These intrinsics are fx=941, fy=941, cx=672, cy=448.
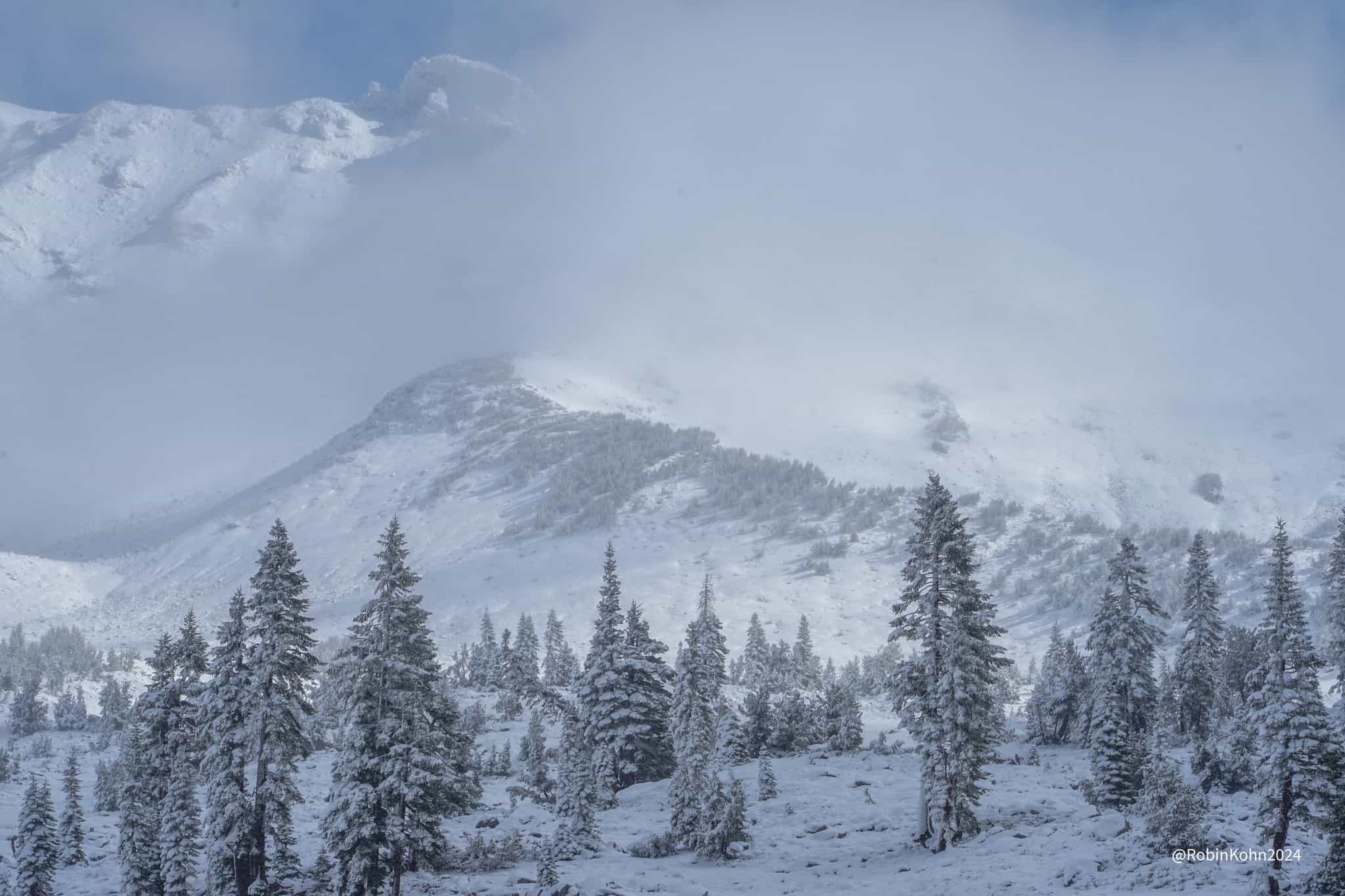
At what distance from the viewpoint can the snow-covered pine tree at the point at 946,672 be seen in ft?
120

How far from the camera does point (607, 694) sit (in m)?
60.1

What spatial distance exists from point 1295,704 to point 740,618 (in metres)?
143

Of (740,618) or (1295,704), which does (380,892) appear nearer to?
(1295,704)

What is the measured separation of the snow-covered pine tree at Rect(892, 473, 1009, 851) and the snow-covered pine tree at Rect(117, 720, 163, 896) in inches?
1285

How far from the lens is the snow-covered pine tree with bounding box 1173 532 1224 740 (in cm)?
6078

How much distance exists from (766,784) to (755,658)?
6926 cm

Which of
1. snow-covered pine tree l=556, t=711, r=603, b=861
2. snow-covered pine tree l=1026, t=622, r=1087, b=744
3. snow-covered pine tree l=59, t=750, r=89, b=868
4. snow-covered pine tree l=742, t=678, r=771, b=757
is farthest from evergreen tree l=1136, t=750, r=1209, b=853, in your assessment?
snow-covered pine tree l=59, t=750, r=89, b=868

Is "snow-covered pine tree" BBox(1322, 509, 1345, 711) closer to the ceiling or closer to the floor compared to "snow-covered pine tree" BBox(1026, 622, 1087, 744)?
closer to the ceiling

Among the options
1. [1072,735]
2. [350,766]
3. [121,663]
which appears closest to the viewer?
[350,766]

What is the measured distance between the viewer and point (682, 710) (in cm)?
4925

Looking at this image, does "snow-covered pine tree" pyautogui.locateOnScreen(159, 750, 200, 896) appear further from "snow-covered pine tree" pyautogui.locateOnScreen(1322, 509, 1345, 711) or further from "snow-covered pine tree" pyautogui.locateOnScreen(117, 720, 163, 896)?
"snow-covered pine tree" pyautogui.locateOnScreen(1322, 509, 1345, 711)

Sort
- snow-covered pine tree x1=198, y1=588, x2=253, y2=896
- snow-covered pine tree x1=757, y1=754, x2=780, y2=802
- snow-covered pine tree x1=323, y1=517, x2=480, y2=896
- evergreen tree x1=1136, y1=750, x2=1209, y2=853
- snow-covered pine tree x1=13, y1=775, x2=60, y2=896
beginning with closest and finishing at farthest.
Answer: evergreen tree x1=1136, y1=750, x2=1209, y2=853
snow-covered pine tree x1=323, y1=517, x2=480, y2=896
snow-covered pine tree x1=198, y1=588, x2=253, y2=896
snow-covered pine tree x1=13, y1=775, x2=60, y2=896
snow-covered pine tree x1=757, y1=754, x2=780, y2=802

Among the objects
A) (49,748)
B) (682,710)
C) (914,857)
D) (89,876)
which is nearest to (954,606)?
(914,857)

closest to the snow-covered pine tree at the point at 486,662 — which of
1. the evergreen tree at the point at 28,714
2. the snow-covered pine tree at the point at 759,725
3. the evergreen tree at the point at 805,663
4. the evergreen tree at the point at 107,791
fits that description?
the evergreen tree at the point at 805,663
